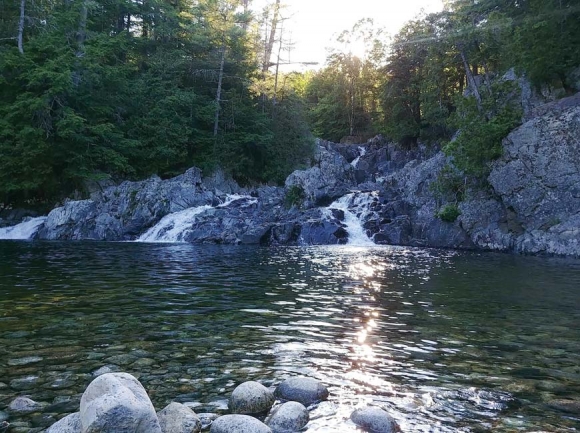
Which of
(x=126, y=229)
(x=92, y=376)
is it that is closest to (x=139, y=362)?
(x=92, y=376)

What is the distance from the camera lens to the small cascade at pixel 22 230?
3212 cm

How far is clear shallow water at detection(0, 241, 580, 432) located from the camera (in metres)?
5.63

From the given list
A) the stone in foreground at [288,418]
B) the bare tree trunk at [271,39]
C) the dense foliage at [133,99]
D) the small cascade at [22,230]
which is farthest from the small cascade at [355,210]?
the stone in foreground at [288,418]

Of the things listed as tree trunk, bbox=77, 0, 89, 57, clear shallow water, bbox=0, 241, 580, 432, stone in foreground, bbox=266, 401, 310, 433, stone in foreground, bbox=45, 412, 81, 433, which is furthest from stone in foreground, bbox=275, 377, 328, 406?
tree trunk, bbox=77, 0, 89, 57

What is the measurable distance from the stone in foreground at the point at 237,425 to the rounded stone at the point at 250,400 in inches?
23.4

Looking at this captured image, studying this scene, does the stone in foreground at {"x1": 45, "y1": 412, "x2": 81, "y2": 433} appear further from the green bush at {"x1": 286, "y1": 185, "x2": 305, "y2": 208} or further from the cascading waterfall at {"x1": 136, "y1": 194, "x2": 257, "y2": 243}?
the green bush at {"x1": 286, "y1": 185, "x2": 305, "y2": 208}

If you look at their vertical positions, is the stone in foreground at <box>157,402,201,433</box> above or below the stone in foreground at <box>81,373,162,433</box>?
below

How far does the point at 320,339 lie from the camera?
8.23 meters

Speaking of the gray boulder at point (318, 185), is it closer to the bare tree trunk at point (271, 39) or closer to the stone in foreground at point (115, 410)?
the bare tree trunk at point (271, 39)

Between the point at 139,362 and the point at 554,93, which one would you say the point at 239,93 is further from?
the point at 139,362

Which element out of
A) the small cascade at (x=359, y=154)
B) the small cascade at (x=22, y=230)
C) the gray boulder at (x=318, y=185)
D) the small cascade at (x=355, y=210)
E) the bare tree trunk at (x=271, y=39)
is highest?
the bare tree trunk at (x=271, y=39)

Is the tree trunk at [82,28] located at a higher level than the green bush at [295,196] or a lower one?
higher

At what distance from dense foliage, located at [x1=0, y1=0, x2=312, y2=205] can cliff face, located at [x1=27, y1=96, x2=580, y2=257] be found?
399 cm

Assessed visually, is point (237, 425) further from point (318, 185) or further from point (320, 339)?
point (318, 185)
